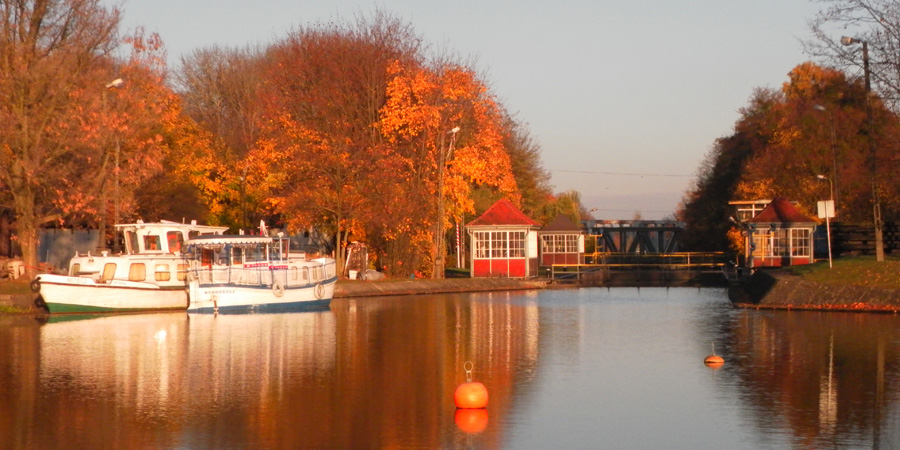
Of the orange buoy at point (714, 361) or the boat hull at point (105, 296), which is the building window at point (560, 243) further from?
the orange buoy at point (714, 361)

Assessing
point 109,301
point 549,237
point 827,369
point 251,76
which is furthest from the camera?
point 251,76

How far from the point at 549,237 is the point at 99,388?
208 ft

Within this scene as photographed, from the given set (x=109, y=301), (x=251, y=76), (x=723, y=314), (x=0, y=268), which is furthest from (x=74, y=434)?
(x=251, y=76)

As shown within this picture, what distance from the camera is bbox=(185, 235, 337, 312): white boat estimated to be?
35.7 m

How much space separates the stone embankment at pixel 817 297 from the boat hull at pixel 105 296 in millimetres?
20040

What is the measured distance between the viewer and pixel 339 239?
53094 mm

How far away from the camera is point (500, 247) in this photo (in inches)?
2448

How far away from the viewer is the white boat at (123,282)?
3447 cm

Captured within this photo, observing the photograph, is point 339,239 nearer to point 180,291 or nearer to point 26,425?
point 180,291

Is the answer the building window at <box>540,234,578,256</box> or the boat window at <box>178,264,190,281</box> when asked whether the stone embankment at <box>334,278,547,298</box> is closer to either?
the boat window at <box>178,264,190,281</box>

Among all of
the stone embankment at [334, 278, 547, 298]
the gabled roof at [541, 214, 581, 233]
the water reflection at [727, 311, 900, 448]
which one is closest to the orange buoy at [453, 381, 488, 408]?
the water reflection at [727, 311, 900, 448]

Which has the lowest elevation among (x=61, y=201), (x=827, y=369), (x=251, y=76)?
(x=827, y=369)

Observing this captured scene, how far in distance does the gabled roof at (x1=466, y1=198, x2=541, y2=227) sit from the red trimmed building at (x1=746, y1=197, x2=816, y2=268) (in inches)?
486

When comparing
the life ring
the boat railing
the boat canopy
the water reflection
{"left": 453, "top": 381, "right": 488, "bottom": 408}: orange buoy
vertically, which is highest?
the boat canopy
